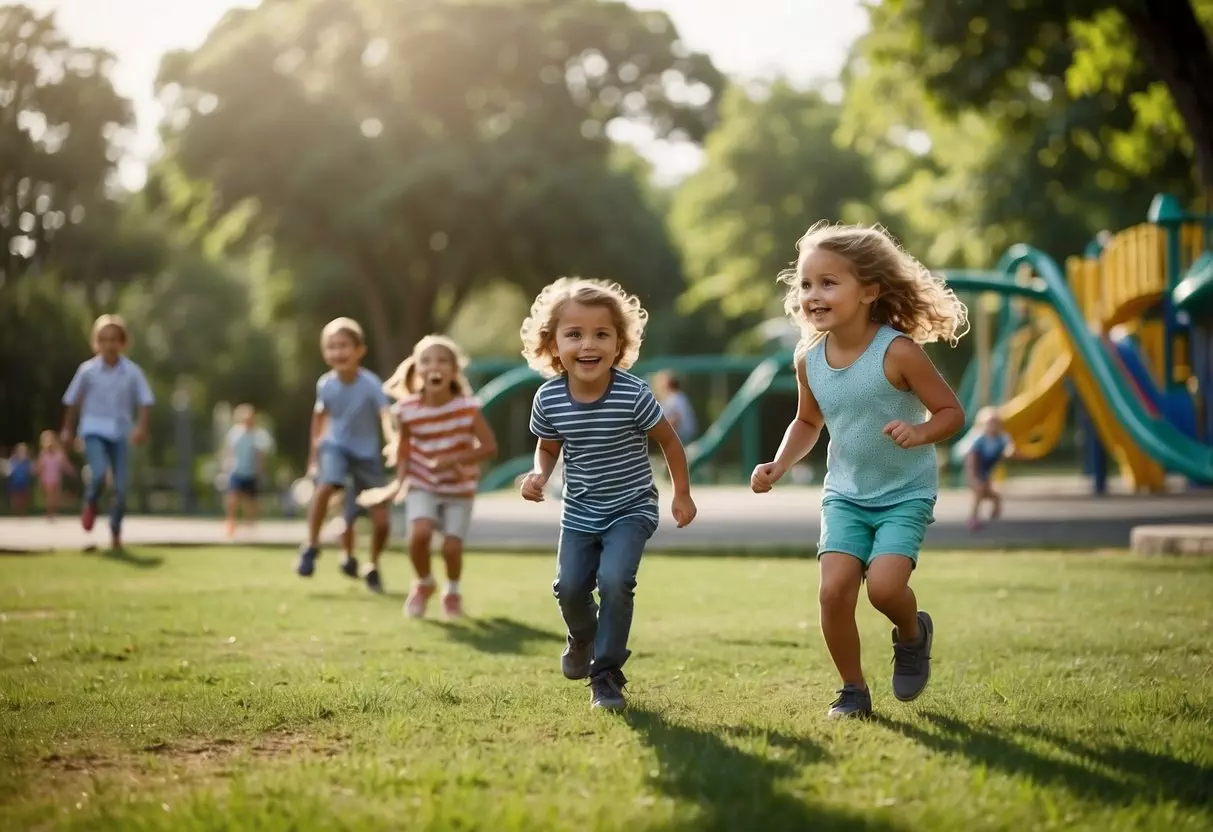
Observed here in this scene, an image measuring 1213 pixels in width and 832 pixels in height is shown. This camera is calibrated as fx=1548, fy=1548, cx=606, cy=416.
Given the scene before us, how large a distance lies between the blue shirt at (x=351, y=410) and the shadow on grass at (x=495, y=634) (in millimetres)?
2418

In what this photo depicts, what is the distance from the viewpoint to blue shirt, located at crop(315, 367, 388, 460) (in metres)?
10.5

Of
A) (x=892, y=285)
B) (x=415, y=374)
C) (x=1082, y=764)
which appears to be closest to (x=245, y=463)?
(x=415, y=374)

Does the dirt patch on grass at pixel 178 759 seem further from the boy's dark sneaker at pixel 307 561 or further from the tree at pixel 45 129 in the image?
the tree at pixel 45 129

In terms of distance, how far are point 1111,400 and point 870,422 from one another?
15222mm

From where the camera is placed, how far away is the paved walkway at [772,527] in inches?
569

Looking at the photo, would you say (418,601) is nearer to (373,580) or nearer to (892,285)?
(373,580)

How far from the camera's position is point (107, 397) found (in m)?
13.1

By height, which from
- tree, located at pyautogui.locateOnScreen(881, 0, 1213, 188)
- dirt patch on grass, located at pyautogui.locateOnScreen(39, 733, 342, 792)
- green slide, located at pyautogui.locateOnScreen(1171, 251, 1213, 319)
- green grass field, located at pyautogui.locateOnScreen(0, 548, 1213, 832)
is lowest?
dirt patch on grass, located at pyautogui.locateOnScreen(39, 733, 342, 792)

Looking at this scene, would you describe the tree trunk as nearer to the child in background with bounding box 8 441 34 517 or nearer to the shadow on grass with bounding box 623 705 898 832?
the shadow on grass with bounding box 623 705 898 832

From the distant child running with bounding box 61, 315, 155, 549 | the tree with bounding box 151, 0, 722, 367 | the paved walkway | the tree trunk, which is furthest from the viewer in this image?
the tree with bounding box 151, 0, 722, 367

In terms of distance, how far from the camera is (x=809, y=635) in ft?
24.5

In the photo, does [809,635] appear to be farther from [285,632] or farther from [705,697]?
[285,632]

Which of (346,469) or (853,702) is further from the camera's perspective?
(346,469)

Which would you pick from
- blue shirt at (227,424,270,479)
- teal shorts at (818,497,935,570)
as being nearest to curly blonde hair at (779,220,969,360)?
teal shorts at (818,497,935,570)
